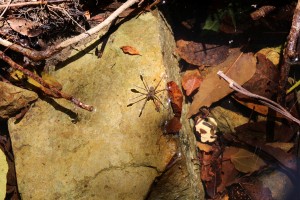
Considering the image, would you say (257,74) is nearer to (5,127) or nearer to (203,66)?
(203,66)

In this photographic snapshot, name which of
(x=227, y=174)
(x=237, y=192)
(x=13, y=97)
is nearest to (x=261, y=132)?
(x=227, y=174)

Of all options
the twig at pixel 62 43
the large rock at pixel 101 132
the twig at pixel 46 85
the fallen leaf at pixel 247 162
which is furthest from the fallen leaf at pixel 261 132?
the twig at pixel 62 43

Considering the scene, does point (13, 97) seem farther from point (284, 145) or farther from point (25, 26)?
point (284, 145)

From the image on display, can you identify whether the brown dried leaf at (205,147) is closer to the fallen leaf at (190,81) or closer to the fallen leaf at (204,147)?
the fallen leaf at (204,147)

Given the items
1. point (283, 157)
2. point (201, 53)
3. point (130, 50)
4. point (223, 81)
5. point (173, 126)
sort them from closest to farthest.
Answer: point (173, 126), point (130, 50), point (283, 157), point (223, 81), point (201, 53)

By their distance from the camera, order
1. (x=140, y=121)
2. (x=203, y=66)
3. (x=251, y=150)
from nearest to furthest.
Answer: (x=140, y=121) < (x=251, y=150) < (x=203, y=66)

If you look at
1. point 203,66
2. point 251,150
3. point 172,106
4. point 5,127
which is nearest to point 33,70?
point 5,127
